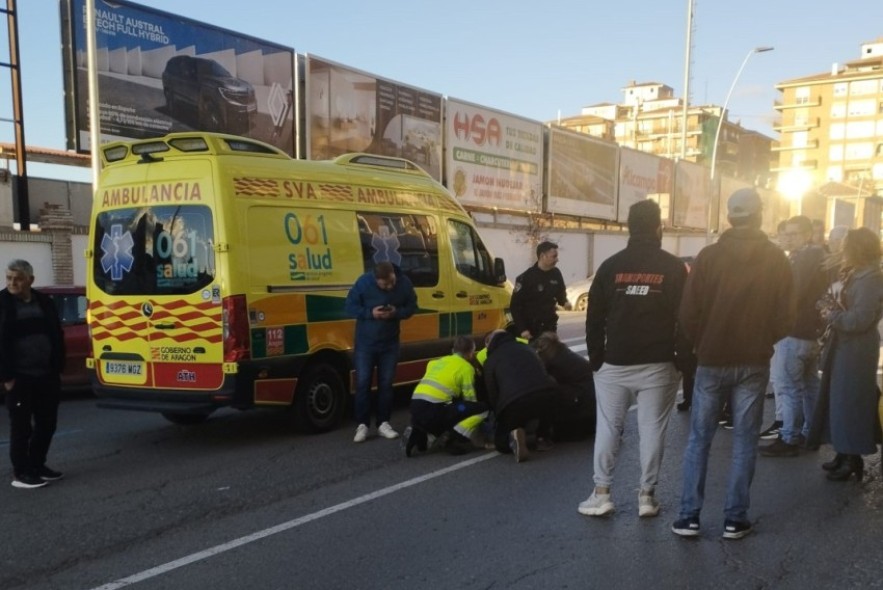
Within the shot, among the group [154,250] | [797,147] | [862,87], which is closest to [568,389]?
[154,250]

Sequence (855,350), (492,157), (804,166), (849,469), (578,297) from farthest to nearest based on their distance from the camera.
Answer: (804,166) → (492,157) → (578,297) → (849,469) → (855,350)

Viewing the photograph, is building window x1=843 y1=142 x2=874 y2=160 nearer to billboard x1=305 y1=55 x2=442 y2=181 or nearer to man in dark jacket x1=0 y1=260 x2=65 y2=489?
billboard x1=305 y1=55 x2=442 y2=181

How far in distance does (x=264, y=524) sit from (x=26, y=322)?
2506mm

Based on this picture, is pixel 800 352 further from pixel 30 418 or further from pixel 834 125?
pixel 834 125

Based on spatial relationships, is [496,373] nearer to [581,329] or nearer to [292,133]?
[581,329]

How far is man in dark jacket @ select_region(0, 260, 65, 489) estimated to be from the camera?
18.8 feet

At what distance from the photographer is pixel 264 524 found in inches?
193

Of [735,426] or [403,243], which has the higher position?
[403,243]

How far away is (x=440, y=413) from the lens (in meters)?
6.45

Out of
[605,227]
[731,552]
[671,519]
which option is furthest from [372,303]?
[605,227]

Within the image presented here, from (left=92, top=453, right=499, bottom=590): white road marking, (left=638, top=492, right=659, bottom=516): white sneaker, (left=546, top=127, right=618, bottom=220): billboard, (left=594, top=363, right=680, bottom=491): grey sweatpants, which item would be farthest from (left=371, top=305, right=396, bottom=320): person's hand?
(left=546, top=127, right=618, bottom=220): billboard

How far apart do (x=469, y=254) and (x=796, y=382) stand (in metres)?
4.20

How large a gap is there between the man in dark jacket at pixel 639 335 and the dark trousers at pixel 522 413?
1.45 m

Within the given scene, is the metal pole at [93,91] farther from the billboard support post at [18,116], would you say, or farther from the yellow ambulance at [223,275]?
the yellow ambulance at [223,275]
